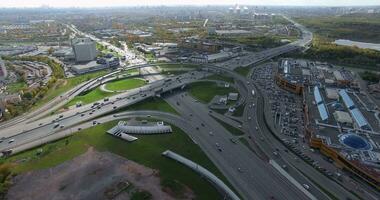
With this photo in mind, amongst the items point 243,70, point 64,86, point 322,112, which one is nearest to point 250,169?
point 322,112

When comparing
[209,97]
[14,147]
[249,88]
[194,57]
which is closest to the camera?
[14,147]

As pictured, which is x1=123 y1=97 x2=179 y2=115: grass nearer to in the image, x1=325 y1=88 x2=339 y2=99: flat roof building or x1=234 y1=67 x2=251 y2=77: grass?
x1=234 y1=67 x2=251 y2=77: grass

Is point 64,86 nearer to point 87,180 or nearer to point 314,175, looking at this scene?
point 87,180

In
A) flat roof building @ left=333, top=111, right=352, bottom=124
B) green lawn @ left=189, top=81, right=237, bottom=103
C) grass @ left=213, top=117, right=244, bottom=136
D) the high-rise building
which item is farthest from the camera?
the high-rise building

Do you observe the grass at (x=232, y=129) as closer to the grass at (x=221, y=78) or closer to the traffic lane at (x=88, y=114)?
the traffic lane at (x=88, y=114)

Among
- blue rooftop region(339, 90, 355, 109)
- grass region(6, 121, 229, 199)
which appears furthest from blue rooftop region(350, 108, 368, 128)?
grass region(6, 121, 229, 199)

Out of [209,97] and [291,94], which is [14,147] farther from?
[291,94]

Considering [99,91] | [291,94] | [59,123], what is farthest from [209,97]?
[59,123]
